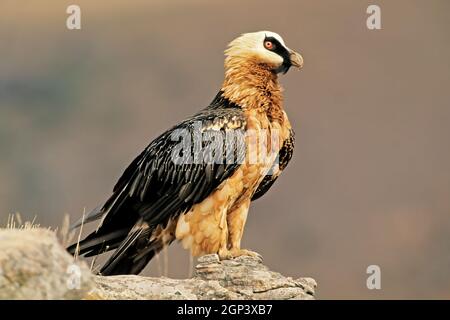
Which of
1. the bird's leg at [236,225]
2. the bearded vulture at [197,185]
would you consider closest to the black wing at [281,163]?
the bearded vulture at [197,185]

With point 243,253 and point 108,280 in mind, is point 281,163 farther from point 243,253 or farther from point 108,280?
point 108,280

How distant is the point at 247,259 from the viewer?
568 inches

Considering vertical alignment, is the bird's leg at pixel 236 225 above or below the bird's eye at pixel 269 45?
below

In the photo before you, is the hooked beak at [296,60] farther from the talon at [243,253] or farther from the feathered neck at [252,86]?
the talon at [243,253]

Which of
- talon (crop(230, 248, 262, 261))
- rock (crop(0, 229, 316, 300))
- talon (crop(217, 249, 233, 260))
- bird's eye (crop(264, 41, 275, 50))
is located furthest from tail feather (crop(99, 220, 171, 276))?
bird's eye (crop(264, 41, 275, 50))

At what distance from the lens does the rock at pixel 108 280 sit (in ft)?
35.1

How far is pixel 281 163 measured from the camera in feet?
52.7

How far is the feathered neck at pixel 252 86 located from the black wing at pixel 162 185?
0.30 metres

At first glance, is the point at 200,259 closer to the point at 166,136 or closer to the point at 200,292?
the point at 200,292

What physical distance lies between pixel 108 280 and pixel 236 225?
2.66 meters

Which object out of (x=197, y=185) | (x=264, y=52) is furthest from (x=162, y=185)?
(x=264, y=52)

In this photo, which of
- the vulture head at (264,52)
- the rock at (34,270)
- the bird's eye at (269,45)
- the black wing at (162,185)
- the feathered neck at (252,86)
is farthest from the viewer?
the bird's eye at (269,45)

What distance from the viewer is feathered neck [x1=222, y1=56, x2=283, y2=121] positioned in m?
15.7
